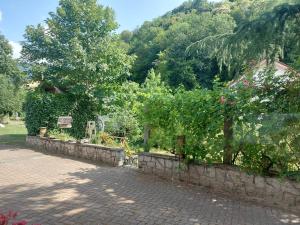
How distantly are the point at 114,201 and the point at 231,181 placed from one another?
2457 millimetres

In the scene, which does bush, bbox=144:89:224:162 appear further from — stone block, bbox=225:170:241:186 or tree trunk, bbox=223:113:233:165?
stone block, bbox=225:170:241:186

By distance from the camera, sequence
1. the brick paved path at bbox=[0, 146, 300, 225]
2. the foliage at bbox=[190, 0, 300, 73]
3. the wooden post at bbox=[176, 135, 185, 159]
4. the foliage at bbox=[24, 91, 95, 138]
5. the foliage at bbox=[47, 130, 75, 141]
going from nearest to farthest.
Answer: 1. the brick paved path at bbox=[0, 146, 300, 225]
2. the foliage at bbox=[190, 0, 300, 73]
3. the wooden post at bbox=[176, 135, 185, 159]
4. the foliage at bbox=[47, 130, 75, 141]
5. the foliage at bbox=[24, 91, 95, 138]

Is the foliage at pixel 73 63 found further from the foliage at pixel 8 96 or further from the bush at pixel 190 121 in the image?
the foliage at pixel 8 96

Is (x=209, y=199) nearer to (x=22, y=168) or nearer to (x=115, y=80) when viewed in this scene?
(x=22, y=168)

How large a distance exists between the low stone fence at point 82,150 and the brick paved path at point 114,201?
1.08 meters

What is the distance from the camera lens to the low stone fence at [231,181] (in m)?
5.09

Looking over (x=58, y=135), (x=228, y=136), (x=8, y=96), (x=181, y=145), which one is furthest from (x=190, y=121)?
(x=8, y=96)

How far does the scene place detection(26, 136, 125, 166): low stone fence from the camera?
28.6ft

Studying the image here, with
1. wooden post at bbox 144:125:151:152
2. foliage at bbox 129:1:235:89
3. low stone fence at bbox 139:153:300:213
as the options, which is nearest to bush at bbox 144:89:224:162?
wooden post at bbox 144:125:151:152

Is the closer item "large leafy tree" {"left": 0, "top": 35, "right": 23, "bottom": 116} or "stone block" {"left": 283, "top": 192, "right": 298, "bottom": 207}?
"stone block" {"left": 283, "top": 192, "right": 298, "bottom": 207}

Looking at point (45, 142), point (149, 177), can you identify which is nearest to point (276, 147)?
point (149, 177)

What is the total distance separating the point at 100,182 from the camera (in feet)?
21.7

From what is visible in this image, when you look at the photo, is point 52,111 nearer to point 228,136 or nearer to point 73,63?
point 73,63

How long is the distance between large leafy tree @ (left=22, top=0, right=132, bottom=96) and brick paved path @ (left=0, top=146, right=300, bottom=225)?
266 inches
